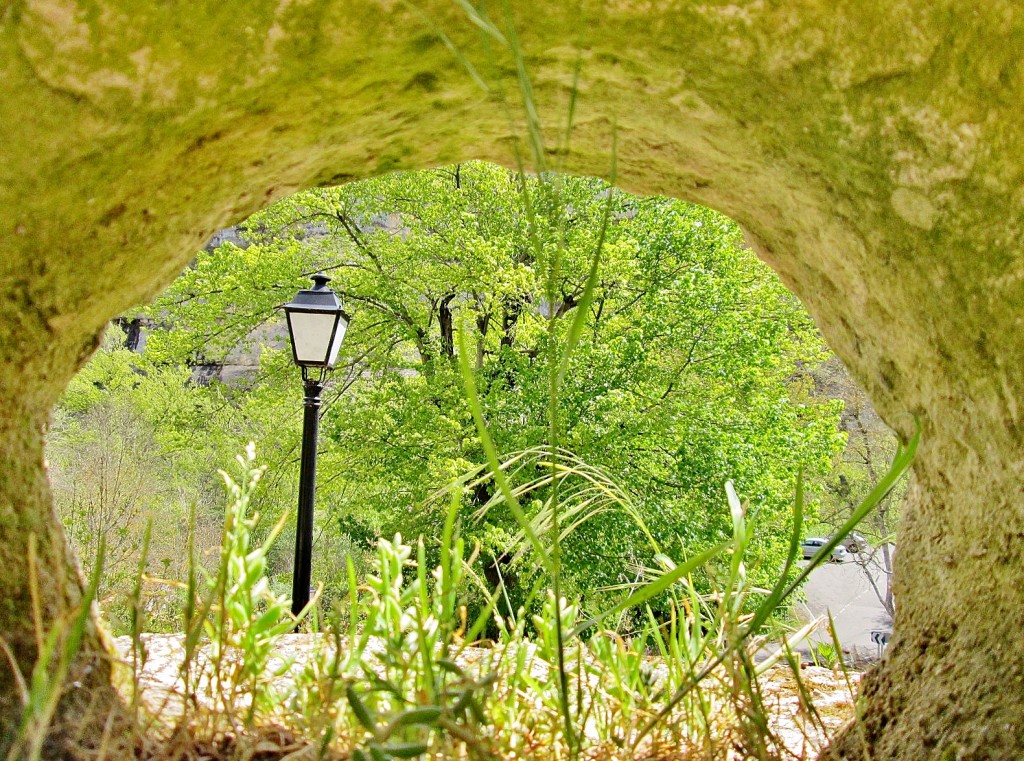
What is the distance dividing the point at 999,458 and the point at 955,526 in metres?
0.17

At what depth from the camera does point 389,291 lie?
1212 centimetres

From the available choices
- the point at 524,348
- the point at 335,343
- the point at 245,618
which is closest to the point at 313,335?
the point at 335,343

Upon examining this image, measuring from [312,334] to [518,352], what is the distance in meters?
6.77

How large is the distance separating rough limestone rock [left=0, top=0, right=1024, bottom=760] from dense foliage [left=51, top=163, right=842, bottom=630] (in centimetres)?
797

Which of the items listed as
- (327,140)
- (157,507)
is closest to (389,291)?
(157,507)

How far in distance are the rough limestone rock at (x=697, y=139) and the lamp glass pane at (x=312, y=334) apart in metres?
3.75

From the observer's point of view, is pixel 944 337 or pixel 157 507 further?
pixel 157 507

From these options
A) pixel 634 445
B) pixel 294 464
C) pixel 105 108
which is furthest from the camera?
pixel 294 464

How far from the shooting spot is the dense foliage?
10.4 metres

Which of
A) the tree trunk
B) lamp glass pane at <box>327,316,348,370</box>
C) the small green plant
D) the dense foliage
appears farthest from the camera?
the dense foliage

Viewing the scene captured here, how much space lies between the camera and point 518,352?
11781 millimetres

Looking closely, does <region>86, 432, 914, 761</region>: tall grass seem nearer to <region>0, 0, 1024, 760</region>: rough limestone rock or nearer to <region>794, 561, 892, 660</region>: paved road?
<region>0, 0, 1024, 760</region>: rough limestone rock

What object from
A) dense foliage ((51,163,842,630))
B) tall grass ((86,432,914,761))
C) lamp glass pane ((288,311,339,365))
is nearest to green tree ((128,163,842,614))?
dense foliage ((51,163,842,630))

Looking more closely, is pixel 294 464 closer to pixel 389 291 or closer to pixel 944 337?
pixel 389 291
